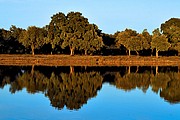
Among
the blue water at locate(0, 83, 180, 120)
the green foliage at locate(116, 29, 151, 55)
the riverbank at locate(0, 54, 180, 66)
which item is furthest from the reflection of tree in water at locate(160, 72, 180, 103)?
the green foliage at locate(116, 29, 151, 55)

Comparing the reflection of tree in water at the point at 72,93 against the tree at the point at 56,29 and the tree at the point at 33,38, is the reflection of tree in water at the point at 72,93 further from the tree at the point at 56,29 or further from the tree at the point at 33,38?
the tree at the point at 33,38

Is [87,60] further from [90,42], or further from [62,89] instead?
[62,89]

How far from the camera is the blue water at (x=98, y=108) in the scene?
24.0 m

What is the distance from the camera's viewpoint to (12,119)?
22609mm

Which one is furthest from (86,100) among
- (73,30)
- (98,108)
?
(73,30)

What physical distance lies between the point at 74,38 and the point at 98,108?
69.3 metres

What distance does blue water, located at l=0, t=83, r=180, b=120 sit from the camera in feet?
78.9

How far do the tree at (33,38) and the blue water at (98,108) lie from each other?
222 feet

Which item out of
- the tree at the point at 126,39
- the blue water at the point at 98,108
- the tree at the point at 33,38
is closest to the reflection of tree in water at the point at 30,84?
the blue water at the point at 98,108

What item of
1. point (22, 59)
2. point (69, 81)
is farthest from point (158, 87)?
point (22, 59)

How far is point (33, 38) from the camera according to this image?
336ft

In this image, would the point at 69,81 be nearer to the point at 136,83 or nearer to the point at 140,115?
the point at 136,83

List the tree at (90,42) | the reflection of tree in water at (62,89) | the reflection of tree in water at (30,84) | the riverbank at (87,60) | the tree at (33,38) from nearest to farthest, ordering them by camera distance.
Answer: the reflection of tree in water at (62,89) < the reflection of tree in water at (30,84) < the riverbank at (87,60) < the tree at (90,42) < the tree at (33,38)

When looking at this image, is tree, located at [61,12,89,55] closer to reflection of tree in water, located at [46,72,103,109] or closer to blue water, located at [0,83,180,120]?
reflection of tree in water, located at [46,72,103,109]
